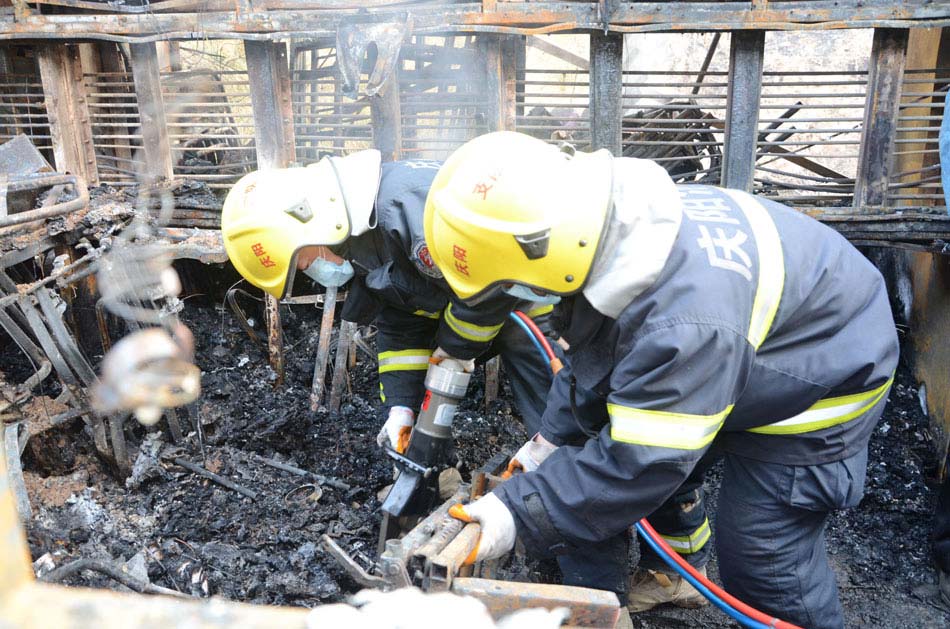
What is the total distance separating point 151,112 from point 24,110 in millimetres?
1507

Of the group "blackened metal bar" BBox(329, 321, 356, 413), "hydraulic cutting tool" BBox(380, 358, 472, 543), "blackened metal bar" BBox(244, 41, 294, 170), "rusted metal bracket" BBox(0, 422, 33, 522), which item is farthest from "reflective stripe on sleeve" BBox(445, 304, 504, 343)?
"blackened metal bar" BBox(244, 41, 294, 170)

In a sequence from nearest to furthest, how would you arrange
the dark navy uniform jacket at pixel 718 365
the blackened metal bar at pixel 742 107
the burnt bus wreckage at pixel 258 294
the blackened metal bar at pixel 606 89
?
1. the dark navy uniform jacket at pixel 718 365
2. the burnt bus wreckage at pixel 258 294
3. the blackened metal bar at pixel 742 107
4. the blackened metal bar at pixel 606 89

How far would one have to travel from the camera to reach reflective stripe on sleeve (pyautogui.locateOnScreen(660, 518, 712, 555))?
3.59 m

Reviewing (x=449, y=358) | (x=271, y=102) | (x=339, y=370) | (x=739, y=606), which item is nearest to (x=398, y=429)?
(x=449, y=358)

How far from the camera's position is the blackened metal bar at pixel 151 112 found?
19.1 feet

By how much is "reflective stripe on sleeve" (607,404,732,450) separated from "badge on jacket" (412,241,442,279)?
1.27 metres

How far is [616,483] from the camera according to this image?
230 cm

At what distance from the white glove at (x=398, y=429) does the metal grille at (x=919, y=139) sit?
12.5 ft

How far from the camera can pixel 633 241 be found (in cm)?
216

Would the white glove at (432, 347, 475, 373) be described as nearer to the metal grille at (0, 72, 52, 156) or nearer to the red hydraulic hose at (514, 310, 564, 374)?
the red hydraulic hose at (514, 310, 564, 374)

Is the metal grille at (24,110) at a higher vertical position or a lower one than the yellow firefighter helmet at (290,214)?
higher

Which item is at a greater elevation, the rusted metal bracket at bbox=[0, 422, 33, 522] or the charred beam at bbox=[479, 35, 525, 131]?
the charred beam at bbox=[479, 35, 525, 131]

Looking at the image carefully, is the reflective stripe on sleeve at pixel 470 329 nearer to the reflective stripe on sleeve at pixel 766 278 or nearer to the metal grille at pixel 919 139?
the reflective stripe on sleeve at pixel 766 278

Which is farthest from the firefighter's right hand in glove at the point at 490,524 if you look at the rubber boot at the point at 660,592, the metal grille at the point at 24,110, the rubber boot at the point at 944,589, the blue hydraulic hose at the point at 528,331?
the metal grille at the point at 24,110
